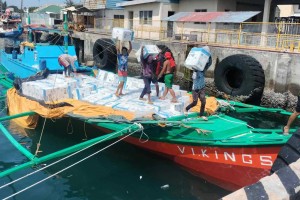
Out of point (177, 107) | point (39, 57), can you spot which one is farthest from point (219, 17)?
point (177, 107)

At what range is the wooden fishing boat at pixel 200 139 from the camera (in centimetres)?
613

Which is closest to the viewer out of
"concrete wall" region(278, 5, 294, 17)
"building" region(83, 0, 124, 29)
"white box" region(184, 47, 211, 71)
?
"white box" region(184, 47, 211, 71)

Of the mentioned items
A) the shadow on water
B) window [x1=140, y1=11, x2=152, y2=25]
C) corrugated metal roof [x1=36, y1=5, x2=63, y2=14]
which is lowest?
the shadow on water

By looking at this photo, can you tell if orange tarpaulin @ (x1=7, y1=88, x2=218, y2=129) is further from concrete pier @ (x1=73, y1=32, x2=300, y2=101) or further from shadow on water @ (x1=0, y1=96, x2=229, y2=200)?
concrete pier @ (x1=73, y1=32, x2=300, y2=101)

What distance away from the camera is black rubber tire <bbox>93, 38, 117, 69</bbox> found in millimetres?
19594

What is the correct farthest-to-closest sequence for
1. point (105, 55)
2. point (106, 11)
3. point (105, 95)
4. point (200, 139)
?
point (106, 11) < point (105, 55) < point (105, 95) < point (200, 139)

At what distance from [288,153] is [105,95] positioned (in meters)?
5.31

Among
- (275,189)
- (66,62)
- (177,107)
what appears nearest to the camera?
(275,189)

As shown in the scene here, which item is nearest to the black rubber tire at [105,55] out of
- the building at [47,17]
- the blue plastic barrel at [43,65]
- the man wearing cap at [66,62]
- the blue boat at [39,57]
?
the blue boat at [39,57]

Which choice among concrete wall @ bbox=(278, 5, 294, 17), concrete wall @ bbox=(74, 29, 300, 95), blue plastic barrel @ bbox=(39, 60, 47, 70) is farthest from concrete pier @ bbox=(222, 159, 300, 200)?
concrete wall @ bbox=(278, 5, 294, 17)

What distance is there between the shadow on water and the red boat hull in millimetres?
213

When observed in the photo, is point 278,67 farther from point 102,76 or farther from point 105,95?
point 105,95

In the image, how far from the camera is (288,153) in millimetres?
5438

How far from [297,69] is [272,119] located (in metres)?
2.22
